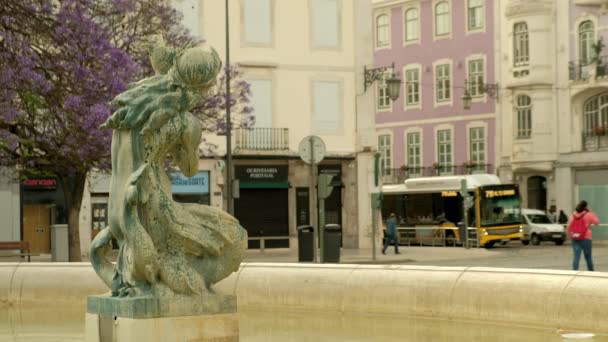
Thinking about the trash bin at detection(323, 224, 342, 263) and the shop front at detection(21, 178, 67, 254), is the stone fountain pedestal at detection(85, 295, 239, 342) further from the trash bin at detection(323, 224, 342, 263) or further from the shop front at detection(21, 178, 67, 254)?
the shop front at detection(21, 178, 67, 254)

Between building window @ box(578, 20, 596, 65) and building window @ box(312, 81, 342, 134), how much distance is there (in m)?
15.4

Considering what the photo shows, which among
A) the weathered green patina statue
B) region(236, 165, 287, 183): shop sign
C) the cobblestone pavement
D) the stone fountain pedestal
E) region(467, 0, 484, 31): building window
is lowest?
the cobblestone pavement

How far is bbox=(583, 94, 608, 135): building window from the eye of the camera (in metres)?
57.8

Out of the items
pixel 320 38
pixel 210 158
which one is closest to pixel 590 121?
pixel 320 38

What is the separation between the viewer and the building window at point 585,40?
5862 centimetres

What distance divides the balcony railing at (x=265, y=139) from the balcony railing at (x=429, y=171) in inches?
774

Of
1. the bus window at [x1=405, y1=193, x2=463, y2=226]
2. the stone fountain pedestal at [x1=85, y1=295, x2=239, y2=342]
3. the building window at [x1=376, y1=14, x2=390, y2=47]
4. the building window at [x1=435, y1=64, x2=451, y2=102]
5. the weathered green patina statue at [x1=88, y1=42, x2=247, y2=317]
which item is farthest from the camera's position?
the building window at [x1=376, y1=14, x2=390, y2=47]

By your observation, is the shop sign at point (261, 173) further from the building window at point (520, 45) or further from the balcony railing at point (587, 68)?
the building window at point (520, 45)

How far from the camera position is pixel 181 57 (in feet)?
34.4

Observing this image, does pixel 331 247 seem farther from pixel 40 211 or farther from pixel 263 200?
pixel 263 200

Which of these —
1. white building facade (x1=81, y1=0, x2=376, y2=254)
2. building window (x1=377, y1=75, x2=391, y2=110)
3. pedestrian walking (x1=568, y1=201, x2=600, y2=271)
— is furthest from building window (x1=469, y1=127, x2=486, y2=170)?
pedestrian walking (x1=568, y1=201, x2=600, y2=271)

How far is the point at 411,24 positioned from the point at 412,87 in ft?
10.9

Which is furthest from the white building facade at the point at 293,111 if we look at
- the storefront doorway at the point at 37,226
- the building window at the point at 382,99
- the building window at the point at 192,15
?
the building window at the point at 382,99

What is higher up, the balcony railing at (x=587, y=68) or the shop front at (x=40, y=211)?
the balcony railing at (x=587, y=68)
